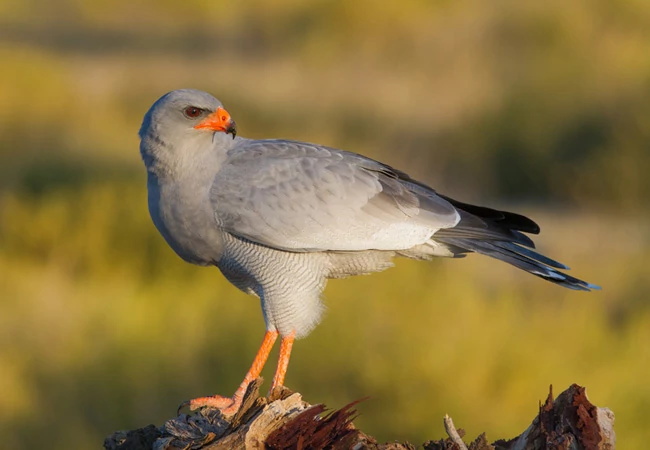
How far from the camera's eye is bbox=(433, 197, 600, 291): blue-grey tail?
551 centimetres

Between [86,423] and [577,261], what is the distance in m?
5.69

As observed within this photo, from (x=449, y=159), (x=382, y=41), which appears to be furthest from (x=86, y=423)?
(x=382, y=41)

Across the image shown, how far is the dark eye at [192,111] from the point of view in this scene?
5316 mm

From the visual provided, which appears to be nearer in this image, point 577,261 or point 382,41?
point 577,261

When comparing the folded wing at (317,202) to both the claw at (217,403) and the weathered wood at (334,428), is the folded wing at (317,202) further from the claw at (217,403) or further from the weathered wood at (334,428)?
the weathered wood at (334,428)

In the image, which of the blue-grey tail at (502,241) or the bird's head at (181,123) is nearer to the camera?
the bird's head at (181,123)

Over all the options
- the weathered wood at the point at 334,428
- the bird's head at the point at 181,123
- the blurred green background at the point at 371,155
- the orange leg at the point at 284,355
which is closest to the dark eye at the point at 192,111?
the bird's head at the point at 181,123

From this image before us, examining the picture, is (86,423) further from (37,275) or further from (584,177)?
(584,177)

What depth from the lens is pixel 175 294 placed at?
29.9ft

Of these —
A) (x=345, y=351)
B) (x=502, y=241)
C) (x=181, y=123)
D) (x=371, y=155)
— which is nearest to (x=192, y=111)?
(x=181, y=123)

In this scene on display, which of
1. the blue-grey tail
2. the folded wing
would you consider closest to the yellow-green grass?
the blue-grey tail

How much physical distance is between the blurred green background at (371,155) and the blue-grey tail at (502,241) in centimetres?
187

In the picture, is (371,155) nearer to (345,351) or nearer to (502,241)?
(345,351)

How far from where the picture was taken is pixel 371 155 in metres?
14.3
